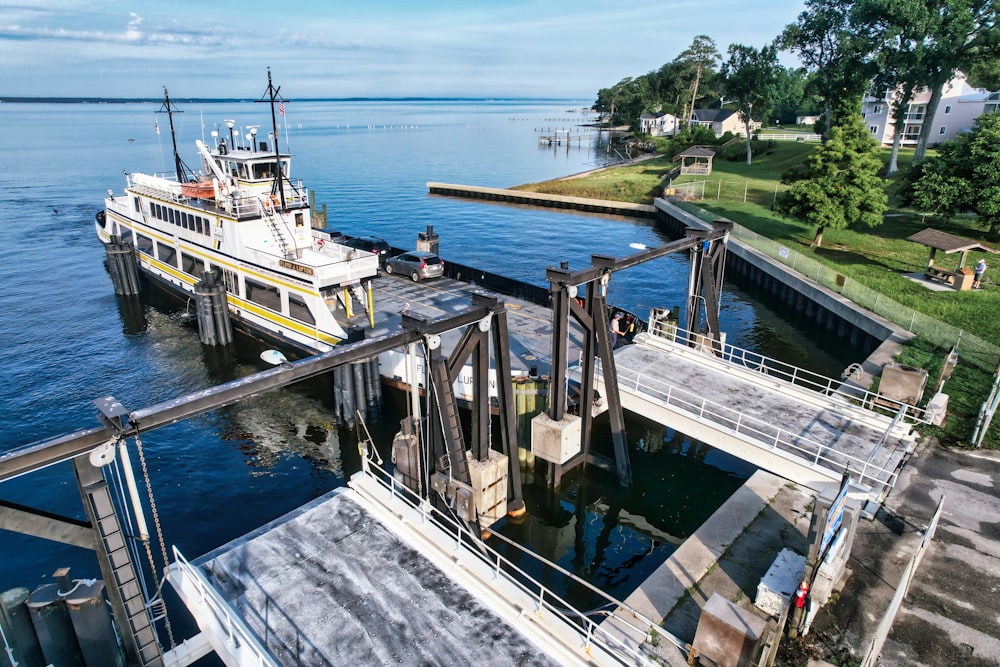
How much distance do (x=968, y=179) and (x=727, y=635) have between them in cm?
4441

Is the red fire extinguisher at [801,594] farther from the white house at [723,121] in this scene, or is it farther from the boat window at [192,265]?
the white house at [723,121]

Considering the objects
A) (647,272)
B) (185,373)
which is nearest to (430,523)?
(185,373)

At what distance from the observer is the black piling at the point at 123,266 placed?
4109 centimetres

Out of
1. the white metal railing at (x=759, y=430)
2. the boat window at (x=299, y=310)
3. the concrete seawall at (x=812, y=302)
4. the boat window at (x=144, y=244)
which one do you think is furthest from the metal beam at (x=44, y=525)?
the boat window at (x=144, y=244)

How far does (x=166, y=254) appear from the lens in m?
39.6

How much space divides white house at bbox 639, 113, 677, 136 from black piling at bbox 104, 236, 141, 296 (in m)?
135

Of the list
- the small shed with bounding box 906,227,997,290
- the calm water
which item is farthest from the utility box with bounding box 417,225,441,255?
the small shed with bounding box 906,227,997,290

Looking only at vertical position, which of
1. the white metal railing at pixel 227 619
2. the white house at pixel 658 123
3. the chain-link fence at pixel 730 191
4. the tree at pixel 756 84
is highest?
the tree at pixel 756 84

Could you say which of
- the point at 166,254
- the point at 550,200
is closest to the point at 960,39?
the point at 550,200

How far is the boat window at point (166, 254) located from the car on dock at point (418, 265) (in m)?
14.0

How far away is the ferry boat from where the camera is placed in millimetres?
28578

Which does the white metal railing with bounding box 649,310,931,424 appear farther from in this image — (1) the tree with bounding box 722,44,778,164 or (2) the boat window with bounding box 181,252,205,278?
(1) the tree with bounding box 722,44,778,164

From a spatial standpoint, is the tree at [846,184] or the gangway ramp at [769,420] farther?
the tree at [846,184]

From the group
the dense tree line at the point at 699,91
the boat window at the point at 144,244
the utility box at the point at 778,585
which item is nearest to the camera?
the utility box at the point at 778,585
